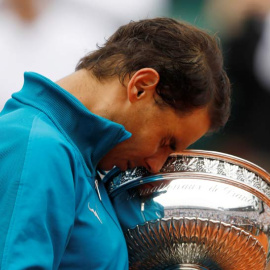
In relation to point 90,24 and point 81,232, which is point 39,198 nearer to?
point 81,232

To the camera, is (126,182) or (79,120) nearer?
(79,120)

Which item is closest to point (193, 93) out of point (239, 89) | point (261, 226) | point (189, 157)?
point (189, 157)

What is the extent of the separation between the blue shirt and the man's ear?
6 centimetres

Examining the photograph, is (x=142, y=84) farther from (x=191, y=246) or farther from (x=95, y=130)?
(x=191, y=246)

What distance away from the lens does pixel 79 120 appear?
75 centimetres

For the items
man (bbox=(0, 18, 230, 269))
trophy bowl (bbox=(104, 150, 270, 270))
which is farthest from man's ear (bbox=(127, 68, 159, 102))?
trophy bowl (bbox=(104, 150, 270, 270))

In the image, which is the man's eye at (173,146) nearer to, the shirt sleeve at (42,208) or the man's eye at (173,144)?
the man's eye at (173,144)

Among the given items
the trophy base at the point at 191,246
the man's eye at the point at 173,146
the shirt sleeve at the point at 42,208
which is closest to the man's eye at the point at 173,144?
the man's eye at the point at 173,146

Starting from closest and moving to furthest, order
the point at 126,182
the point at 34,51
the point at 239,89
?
the point at 126,182 < the point at 239,89 < the point at 34,51

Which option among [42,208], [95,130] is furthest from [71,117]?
[42,208]

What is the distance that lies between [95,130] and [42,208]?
17 centimetres

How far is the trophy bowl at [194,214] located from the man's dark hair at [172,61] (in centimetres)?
9

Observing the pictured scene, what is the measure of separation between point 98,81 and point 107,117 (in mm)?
54

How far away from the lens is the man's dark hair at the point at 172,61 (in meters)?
0.82
